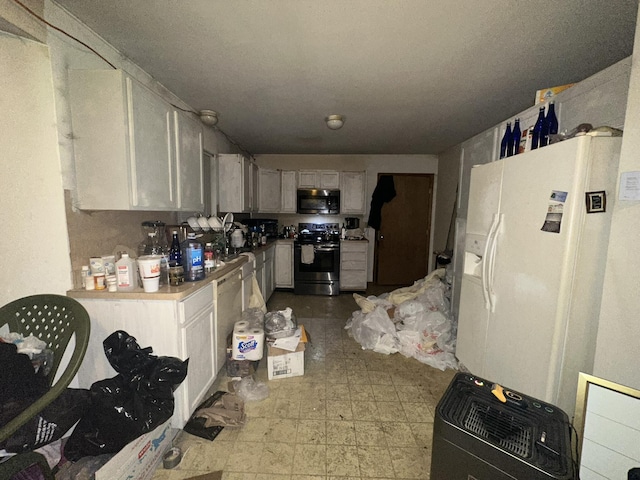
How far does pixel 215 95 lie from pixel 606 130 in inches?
103

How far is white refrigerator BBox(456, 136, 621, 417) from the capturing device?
1.21 m

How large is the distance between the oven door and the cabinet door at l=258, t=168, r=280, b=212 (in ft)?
2.66

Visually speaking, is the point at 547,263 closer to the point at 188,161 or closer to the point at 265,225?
the point at 188,161

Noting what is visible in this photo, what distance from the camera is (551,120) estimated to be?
1.65 meters

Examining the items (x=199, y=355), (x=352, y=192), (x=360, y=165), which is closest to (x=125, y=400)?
(x=199, y=355)

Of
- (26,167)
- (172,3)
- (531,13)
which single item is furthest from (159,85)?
(531,13)

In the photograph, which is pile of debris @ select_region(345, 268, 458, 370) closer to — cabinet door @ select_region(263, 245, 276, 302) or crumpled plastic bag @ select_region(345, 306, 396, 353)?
crumpled plastic bag @ select_region(345, 306, 396, 353)

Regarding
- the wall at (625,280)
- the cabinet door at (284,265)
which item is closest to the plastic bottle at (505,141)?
the wall at (625,280)

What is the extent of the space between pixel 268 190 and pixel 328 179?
1.04m

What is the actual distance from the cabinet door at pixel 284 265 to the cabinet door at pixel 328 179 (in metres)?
1.17

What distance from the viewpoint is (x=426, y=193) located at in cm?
484

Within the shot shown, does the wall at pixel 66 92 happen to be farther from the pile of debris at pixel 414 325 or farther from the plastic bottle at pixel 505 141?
the plastic bottle at pixel 505 141

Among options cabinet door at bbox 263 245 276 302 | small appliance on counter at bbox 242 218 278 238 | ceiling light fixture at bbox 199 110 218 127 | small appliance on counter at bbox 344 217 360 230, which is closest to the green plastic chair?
ceiling light fixture at bbox 199 110 218 127

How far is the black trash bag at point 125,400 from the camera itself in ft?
3.85
